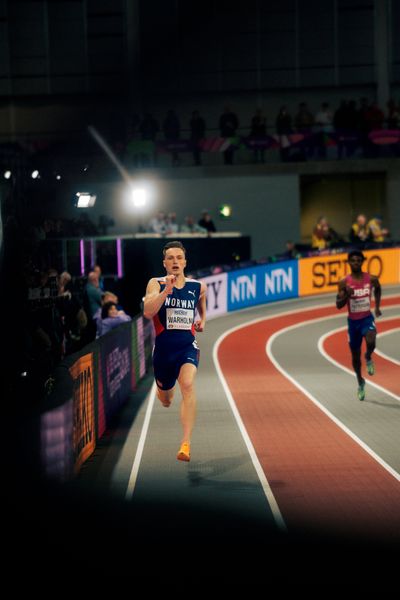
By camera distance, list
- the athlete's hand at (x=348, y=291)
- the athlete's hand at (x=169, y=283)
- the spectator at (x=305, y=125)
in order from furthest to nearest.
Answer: the spectator at (x=305, y=125), the athlete's hand at (x=348, y=291), the athlete's hand at (x=169, y=283)

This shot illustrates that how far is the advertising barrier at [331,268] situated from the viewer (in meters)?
30.4

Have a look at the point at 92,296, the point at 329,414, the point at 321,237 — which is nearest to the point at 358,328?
the point at 329,414

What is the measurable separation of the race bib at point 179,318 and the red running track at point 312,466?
1.70m

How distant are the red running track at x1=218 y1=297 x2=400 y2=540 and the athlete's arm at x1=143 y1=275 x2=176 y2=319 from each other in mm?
1974

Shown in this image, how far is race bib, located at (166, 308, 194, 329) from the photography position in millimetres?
9680

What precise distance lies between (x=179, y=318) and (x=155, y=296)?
0.42m

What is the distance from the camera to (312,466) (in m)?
10.2

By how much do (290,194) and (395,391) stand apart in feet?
68.3

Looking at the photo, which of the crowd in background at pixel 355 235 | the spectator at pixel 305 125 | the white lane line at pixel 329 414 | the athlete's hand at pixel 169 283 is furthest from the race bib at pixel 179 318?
the spectator at pixel 305 125

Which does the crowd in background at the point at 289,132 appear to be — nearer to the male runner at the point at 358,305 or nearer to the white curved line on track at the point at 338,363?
the white curved line on track at the point at 338,363

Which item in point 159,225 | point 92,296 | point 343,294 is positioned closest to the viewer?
point 343,294

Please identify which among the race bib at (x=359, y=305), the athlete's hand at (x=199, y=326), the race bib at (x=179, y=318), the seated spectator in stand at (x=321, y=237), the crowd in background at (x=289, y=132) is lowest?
the race bib at (x=359, y=305)

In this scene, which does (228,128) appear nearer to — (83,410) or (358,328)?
(358,328)

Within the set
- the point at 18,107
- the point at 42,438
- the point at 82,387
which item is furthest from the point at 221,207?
the point at 42,438
